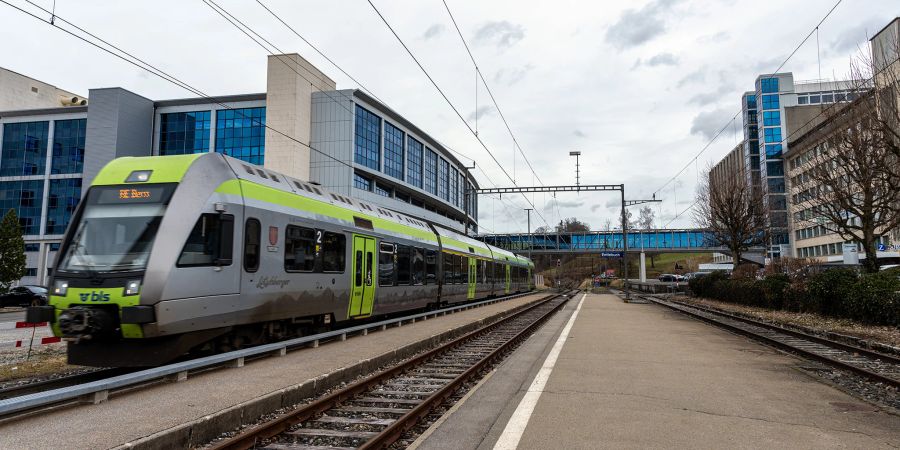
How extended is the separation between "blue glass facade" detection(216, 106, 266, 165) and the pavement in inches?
1857

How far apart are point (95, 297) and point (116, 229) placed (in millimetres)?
1078

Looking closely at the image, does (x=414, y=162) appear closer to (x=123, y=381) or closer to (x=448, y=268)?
(x=448, y=268)

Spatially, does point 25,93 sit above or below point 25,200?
above

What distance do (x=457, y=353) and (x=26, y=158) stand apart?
6313 cm

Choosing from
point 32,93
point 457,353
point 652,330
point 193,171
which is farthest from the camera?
point 32,93

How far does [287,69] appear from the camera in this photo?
5103 cm

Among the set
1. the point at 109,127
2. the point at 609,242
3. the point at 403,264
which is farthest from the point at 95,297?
the point at 609,242

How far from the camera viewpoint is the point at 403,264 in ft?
55.9

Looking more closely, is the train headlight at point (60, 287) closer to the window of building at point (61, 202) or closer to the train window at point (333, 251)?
the train window at point (333, 251)

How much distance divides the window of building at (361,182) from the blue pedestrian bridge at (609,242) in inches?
1068

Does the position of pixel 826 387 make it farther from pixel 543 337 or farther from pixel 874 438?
pixel 543 337

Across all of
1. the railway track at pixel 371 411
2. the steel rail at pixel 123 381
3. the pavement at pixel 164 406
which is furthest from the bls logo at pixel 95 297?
the railway track at pixel 371 411

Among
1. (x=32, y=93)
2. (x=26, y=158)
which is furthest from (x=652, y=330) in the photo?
(x=32, y=93)

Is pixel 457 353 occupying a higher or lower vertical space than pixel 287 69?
lower
